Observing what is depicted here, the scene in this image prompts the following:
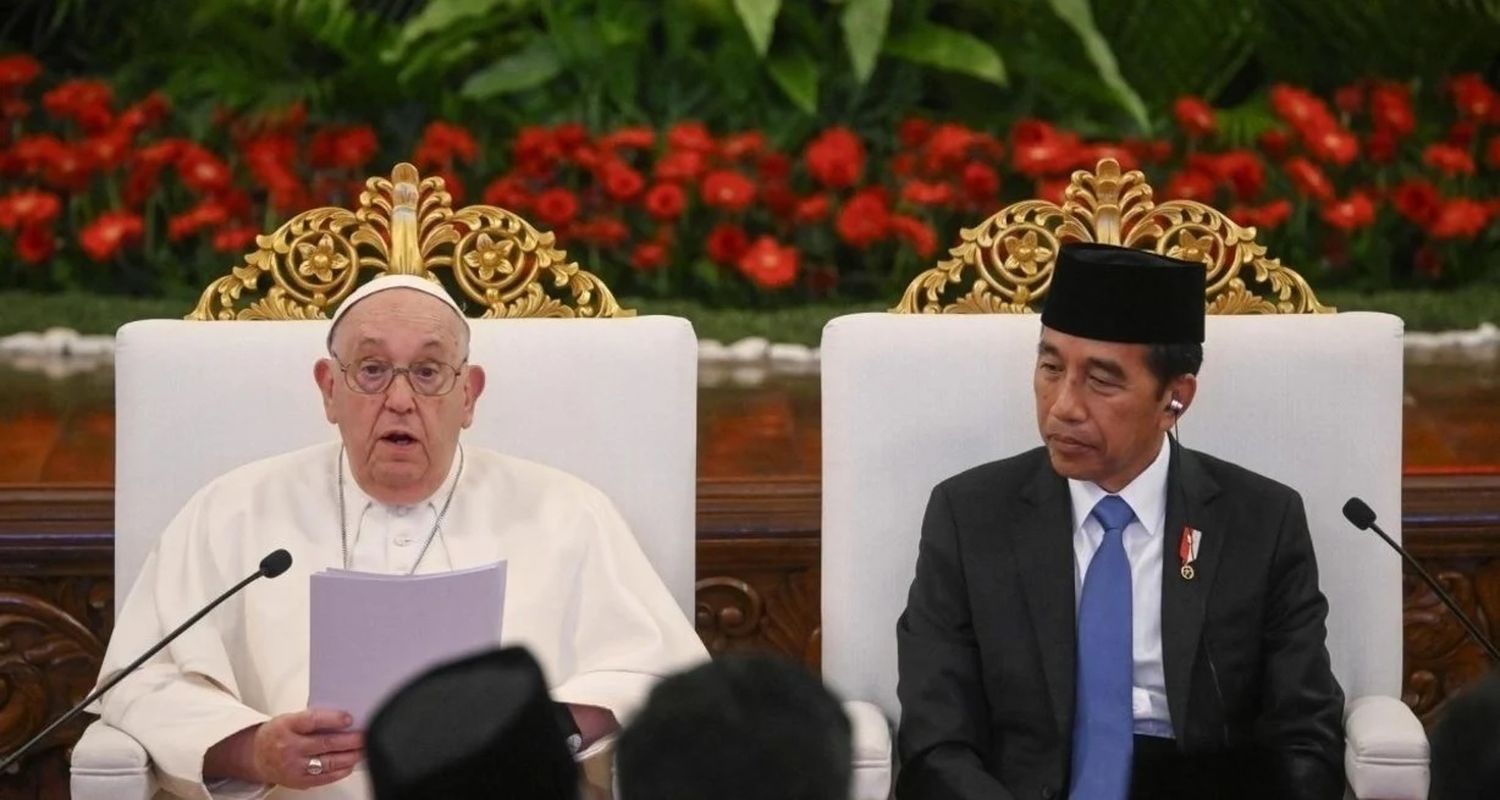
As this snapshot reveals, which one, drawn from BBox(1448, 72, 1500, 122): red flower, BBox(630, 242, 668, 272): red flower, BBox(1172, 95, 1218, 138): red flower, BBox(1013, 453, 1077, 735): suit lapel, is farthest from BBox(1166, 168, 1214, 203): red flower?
BBox(1013, 453, 1077, 735): suit lapel

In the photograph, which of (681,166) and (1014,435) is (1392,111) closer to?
(681,166)

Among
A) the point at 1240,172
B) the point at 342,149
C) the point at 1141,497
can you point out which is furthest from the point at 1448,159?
the point at 1141,497

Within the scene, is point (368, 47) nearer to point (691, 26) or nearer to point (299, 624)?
point (691, 26)

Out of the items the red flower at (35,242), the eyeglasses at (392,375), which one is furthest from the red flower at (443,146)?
the eyeglasses at (392,375)

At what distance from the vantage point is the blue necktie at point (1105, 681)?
356 centimetres

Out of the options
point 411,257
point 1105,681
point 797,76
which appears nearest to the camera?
point 1105,681

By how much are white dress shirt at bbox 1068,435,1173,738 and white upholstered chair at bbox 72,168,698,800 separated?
664 mm

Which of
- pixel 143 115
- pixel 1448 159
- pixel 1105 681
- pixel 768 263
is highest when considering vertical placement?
pixel 143 115

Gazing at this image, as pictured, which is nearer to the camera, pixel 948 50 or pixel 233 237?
pixel 233 237

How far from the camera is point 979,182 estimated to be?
6281 millimetres

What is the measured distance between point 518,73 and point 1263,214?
217 cm

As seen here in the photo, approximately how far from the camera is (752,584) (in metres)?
4.59

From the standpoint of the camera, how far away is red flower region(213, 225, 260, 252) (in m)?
6.36

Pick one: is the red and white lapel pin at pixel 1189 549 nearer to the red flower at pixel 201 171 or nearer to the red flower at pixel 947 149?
the red flower at pixel 947 149
